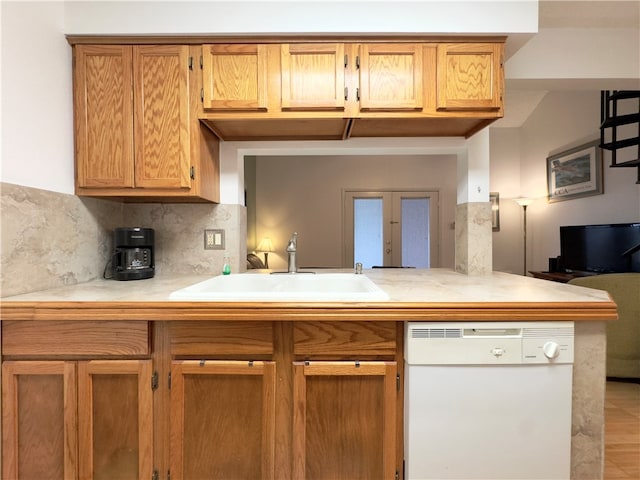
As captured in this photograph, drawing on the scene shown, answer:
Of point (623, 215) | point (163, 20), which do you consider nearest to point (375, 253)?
point (623, 215)

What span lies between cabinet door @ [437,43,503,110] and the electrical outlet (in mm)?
1353

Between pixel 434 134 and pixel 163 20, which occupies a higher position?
pixel 163 20

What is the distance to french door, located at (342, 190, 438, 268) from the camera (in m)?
5.38

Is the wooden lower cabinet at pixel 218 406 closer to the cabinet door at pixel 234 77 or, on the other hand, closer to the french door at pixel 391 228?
the cabinet door at pixel 234 77

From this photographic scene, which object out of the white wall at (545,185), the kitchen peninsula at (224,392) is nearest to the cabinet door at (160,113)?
the kitchen peninsula at (224,392)

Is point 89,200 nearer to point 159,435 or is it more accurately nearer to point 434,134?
point 159,435

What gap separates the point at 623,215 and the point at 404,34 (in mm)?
3340

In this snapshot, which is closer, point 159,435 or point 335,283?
point 159,435

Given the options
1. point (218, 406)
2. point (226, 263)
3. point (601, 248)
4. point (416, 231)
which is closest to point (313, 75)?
point (226, 263)

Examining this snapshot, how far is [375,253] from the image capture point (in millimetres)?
5418

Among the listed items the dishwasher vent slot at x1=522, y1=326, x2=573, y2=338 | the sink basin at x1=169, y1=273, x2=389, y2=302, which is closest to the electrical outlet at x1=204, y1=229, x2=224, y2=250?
the sink basin at x1=169, y1=273, x2=389, y2=302

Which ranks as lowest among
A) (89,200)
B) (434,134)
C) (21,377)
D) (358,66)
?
(21,377)

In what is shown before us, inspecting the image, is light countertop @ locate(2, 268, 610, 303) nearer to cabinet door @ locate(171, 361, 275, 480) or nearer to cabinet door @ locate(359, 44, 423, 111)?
cabinet door @ locate(171, 361, 275, 480)

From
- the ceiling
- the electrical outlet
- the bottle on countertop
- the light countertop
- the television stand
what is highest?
the ceiling
